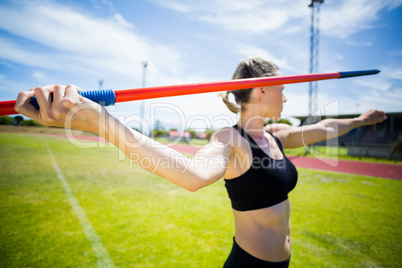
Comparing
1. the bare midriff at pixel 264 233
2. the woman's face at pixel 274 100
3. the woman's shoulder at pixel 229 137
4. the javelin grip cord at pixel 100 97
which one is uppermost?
the woman's face at pixel 274 100

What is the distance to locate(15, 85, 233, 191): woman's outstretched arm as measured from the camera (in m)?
0.76

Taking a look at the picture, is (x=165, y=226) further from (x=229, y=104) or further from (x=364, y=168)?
(x=364, y=168)

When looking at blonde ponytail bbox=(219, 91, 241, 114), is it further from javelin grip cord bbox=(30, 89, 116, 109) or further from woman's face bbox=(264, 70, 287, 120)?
javelin grip cord bbox=(30, 89, 116, 109)

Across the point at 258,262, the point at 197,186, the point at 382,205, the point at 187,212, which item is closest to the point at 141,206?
the point at 187,212

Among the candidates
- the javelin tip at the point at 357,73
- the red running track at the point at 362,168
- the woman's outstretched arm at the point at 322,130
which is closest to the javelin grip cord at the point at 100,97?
the woman's outstretched arm at the point at 322,130

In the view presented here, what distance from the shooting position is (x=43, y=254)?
2.98 m

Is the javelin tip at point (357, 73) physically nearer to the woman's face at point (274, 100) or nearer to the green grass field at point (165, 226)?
the woman's face at point (274, 100)

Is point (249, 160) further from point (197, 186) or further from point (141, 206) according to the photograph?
point (141, 206)

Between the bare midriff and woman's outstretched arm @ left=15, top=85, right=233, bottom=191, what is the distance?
858 mm

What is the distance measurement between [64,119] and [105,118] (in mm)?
188

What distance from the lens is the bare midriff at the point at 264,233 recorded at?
4.88 ft

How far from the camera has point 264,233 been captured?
1507 millimetres

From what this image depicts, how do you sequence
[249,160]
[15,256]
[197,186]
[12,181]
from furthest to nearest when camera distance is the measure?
1. [12,181]
2. [15,256]
3. [249,160]
4. [197,186]

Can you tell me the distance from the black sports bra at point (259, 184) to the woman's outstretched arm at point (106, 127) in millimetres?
623
